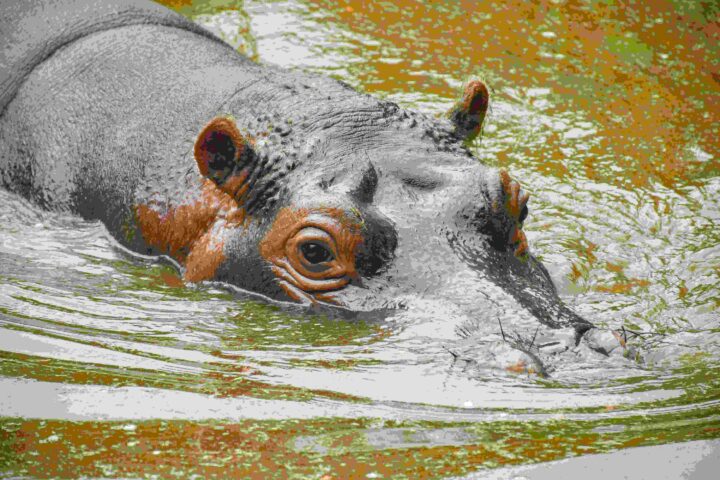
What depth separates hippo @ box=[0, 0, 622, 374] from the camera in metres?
5.40

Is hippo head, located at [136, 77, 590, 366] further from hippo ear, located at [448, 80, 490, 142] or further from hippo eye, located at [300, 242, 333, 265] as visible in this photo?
hippo ear, located at [448, 80, 490, 142]

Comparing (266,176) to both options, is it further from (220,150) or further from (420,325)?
(420,325)

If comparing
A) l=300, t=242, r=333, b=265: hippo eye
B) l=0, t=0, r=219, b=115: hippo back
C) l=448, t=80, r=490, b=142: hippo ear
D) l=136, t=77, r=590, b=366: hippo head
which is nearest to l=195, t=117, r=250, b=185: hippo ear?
l=136, t=77, r=590, b=366: hippo head

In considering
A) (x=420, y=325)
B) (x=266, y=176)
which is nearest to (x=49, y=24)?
(x=266, y=176)

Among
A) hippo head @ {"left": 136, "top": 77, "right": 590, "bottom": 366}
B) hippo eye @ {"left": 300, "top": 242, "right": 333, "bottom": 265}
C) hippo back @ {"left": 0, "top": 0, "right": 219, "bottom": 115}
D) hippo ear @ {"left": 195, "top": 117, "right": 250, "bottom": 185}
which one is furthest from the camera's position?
hippo back @ {"left": 0, "top": 0, "right": 219, "bottom": 115}

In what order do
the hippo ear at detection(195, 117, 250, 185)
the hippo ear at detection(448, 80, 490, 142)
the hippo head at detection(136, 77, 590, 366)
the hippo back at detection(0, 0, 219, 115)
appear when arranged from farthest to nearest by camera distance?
the hippo back at detection(0, 0, 219, 115), the hippo ear at detection(448, 80, 490, 142), the hippo ear at detection(195, 117, 250, 185), the hippo head at detection(136, 77, 590, 366)

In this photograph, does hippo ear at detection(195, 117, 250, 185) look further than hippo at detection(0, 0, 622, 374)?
Yes

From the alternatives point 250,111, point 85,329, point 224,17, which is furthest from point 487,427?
point 224,17

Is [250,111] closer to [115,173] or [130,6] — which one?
[115,173]

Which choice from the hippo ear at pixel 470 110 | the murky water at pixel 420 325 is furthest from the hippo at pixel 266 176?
the murky water at pixel 420 325

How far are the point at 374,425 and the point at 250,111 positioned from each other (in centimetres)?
254

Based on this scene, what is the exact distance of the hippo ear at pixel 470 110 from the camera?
6.46 m

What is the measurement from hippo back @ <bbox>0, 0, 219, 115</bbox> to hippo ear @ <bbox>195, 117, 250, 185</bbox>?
83.6 inches

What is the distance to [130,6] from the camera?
780 cm
